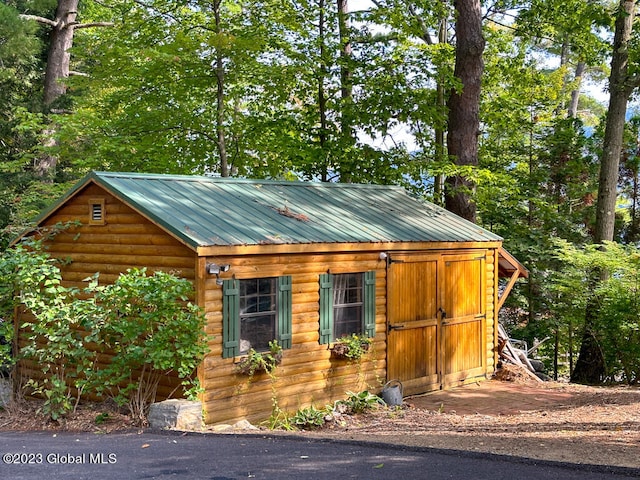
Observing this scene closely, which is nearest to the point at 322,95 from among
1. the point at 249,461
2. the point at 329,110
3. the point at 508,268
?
the point at 329,110

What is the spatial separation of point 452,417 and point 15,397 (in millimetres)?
6354

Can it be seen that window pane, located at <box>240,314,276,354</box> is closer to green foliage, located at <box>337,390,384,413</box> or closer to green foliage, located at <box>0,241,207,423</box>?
green foliage, located at <box>0,241,207,423</box>

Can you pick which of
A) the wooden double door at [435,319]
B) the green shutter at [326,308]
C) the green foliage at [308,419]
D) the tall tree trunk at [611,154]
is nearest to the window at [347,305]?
the green shutter at [326,308]

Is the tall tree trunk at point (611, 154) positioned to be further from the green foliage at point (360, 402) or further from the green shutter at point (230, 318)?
the green shutter at point (230, 318)

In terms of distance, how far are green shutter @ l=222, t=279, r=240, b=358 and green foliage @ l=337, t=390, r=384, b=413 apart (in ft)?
7.52

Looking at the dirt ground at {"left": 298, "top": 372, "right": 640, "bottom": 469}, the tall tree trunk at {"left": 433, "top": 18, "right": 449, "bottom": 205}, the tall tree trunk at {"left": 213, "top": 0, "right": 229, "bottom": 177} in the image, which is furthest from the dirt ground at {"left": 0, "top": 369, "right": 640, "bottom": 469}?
the tall tree trunk at {"left": 213, "top": 0, "right": 229, "bottom": 177}

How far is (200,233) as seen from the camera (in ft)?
30.2

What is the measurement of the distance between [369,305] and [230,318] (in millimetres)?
2859

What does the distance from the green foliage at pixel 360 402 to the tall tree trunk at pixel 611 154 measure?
26.5ft

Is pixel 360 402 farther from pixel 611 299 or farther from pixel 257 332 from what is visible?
pixel 611 299

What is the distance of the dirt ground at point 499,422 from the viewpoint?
762cm

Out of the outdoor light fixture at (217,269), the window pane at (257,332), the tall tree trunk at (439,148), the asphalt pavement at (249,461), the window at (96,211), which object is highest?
the tall tree trunk at (439,148)

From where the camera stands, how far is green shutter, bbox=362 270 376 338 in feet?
37.4

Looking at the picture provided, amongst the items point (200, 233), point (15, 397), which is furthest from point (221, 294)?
point (15, 397)
